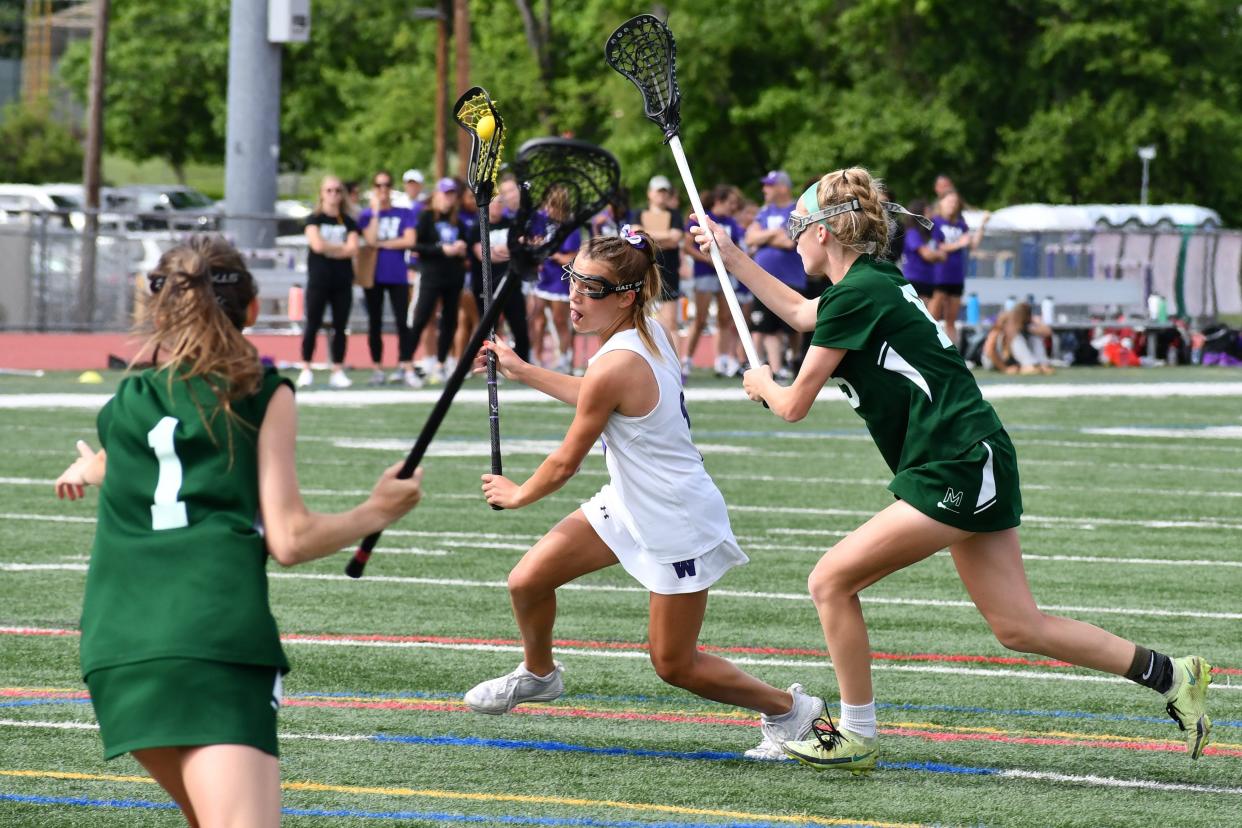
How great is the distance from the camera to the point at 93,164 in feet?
136

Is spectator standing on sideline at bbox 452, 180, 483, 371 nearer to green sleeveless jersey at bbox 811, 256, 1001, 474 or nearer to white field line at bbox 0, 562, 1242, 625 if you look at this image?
white field line at bbox 0, 562, 1242, 625

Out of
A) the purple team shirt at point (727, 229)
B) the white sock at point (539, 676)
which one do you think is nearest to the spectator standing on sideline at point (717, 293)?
the purple team shirt at point (727, 229)

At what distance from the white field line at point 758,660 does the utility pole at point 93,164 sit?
20137 mm

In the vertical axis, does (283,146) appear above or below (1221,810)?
above

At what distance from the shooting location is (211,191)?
84000mm

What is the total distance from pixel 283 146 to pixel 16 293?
138ft

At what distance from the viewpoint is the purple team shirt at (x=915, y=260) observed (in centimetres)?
2181

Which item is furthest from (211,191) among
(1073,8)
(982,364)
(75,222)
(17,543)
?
(17,543)

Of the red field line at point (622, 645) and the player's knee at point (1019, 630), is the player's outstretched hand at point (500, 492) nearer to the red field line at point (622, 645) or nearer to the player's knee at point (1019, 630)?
the player's knee at point (1019, 630)

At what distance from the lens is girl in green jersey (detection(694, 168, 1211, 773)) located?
229 inches

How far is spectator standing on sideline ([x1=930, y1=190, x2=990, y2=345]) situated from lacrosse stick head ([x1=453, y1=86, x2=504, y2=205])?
49.9ft

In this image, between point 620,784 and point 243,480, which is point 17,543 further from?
point 243,480

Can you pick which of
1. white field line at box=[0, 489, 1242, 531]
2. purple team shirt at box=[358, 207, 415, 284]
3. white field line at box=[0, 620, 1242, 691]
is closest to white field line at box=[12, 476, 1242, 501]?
white field line at box=[0, 489, 1242, 531]

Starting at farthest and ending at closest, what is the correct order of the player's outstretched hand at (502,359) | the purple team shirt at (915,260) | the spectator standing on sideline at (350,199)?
1. the purple team shirt at (915,260)
2. the spectator standing on sideline at (350,199)
3. the player's outstretched hand at (502,359)
